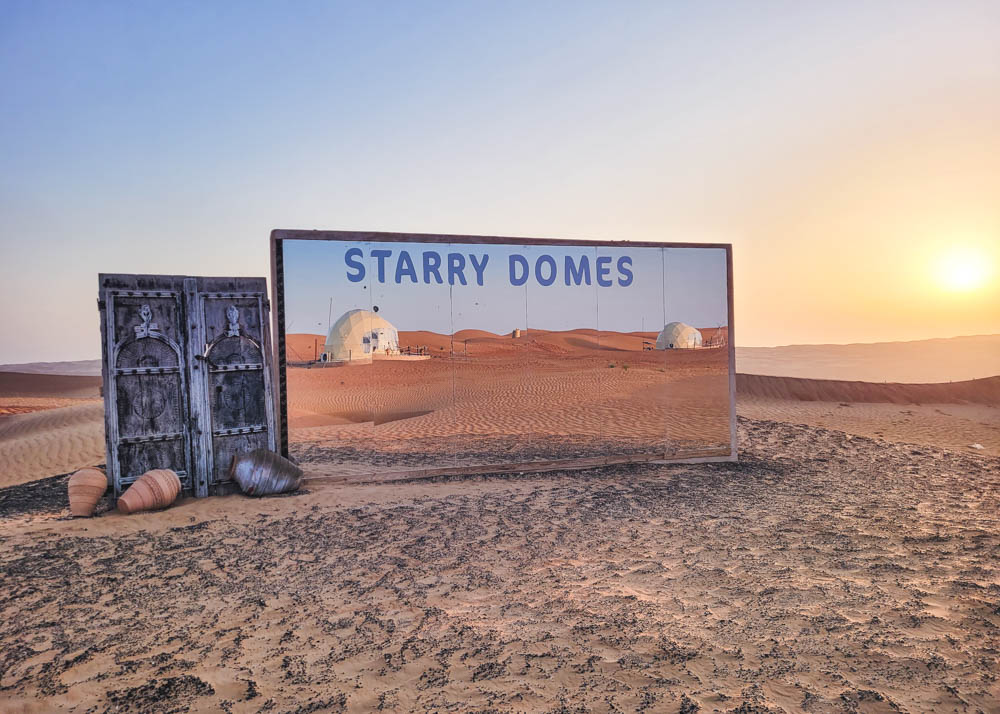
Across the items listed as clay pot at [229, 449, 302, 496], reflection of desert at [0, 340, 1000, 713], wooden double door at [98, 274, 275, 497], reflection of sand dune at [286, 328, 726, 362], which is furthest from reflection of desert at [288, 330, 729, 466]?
clay pot at [229, 449, 302, 496]

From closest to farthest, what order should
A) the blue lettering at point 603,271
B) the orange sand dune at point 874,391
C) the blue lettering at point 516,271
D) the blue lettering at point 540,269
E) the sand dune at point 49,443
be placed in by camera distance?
the blue lettering at point 516,271 < the blue lettering at point 540,269 < the blue lettering at point 603,271 < the sand dune at point 49,443 < the orange sand dune at point 874,391

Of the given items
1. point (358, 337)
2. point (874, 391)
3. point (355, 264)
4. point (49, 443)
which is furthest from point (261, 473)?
point (874, 391)

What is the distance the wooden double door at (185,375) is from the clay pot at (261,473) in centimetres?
22

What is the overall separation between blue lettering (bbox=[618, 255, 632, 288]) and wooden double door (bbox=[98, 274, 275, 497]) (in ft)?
16.3

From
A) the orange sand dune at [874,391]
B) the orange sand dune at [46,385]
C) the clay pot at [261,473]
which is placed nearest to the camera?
the clay pot at [261,473]

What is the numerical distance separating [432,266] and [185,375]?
130 inches

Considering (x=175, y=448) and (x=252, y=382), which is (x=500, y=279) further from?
(x=175, y=448)

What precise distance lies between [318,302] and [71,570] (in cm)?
385

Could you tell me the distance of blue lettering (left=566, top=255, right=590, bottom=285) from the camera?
29.5 feet

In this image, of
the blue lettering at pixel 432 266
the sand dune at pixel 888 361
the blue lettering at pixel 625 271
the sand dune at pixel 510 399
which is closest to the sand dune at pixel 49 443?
the sand dune at pixel 510 399

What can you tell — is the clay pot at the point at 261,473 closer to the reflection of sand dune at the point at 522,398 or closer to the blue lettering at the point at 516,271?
the reflection of sand dune at the point at 522,398

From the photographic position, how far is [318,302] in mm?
7762

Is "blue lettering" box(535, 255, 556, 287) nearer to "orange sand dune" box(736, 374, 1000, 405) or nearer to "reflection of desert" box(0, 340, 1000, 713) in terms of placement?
"reflection of desert" box(0, 340, 1000, 713)

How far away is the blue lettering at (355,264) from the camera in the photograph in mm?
7895
